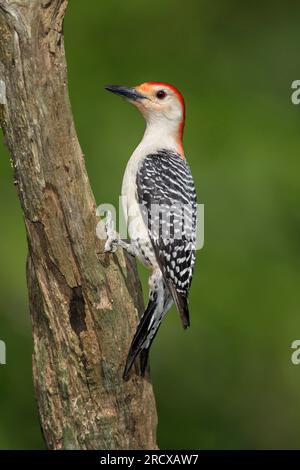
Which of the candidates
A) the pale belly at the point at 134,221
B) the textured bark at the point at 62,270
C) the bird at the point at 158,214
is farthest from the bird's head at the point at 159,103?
the textured bark at the point at 62,270

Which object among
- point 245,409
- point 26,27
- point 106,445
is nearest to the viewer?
point 26,27

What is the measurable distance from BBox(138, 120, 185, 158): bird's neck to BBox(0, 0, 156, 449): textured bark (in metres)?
0.94

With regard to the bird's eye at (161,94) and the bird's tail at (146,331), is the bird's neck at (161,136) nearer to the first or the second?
the bird's eye at (161,94)

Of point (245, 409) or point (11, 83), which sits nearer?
point (11, 83)

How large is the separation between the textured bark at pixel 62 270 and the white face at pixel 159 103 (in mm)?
1109

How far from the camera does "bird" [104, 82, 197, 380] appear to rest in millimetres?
5391

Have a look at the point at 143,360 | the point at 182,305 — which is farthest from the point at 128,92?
the point at 143,360

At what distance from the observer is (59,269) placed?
5043 mm

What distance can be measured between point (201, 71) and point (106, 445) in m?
5.34

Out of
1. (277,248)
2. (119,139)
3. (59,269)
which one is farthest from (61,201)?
(277,248)

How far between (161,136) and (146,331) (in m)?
1.43

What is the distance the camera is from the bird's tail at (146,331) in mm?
5207

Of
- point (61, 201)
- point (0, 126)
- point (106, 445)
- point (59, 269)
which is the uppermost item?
point (0, 126)

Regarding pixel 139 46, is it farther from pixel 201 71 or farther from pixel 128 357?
pixel 128 357
